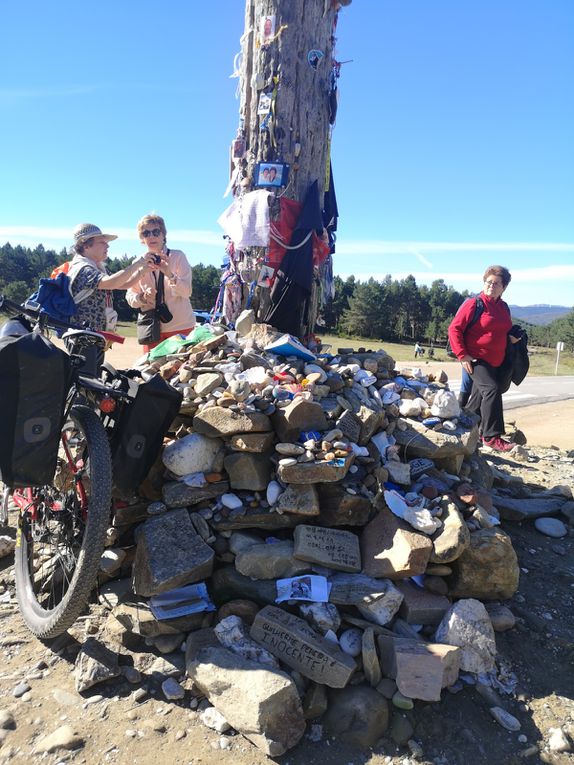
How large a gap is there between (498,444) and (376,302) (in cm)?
4880

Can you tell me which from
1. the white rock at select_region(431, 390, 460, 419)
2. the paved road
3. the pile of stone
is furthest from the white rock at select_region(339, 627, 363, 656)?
the paved road

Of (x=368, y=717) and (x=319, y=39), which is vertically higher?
(x=319, y=39)

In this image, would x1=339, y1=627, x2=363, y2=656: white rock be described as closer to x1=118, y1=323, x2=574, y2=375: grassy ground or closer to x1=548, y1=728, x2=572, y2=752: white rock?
x1=548, y1=728, x2=572, y2=752: white rock

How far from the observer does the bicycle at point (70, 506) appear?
252cm

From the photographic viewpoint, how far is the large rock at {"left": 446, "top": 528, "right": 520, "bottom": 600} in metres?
3.06

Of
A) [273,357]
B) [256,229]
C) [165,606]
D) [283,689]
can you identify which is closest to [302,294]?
[256,229]

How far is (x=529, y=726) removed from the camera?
243 cm

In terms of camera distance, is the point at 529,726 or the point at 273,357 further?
the point at 273,357

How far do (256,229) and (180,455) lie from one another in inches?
97.5

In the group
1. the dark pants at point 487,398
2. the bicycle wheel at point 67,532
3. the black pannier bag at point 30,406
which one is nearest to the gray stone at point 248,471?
the bicycle wheel at point 67,532

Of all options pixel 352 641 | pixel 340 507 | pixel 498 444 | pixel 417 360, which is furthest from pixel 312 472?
pixel 417 360

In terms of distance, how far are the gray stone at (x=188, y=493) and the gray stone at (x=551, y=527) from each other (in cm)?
272

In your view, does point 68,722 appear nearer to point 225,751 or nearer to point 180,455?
point 225,751

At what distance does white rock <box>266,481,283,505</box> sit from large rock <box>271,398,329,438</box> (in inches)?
12.1
